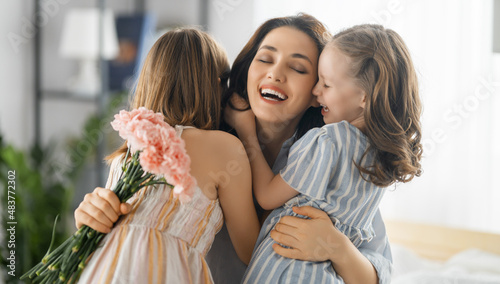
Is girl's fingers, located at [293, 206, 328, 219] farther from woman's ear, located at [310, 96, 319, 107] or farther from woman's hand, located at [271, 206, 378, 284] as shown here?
woman's ear, located at [310, 96, 319, 107]

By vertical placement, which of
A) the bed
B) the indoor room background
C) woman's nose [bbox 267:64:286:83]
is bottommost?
the bed

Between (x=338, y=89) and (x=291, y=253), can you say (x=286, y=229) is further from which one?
(x=338, y=89)

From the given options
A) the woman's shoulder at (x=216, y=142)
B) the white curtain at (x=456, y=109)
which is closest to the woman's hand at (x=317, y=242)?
the woman's shoulder at (x=216, y=142)

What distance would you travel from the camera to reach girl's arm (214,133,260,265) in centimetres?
122

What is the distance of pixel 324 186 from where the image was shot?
3.98ft

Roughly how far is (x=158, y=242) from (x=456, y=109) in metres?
2.02

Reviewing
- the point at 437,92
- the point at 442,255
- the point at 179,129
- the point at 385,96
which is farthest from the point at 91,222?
the point at 437,92

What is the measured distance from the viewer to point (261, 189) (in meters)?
1.30

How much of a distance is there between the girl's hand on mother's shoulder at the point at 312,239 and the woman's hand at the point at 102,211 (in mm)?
384

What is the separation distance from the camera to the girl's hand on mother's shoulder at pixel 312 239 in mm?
1224

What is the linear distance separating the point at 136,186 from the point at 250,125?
403 millimetres

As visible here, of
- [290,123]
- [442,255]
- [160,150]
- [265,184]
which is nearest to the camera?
[160,150]

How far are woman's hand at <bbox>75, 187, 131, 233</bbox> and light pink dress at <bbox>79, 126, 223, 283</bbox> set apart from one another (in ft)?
0.09

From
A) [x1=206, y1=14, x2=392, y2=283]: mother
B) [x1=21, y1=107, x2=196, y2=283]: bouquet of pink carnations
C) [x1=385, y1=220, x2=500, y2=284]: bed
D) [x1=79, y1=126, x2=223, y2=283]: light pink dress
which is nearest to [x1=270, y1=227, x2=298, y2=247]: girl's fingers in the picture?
[x1=206, y1=14, x2=392, y2=283]: mother
